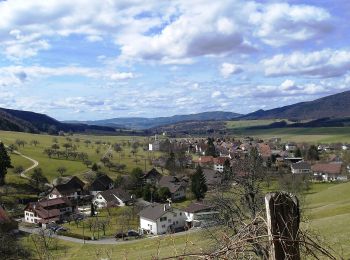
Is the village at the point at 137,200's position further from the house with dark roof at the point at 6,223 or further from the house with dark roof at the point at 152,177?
the house with dark roof at the point at 6,223

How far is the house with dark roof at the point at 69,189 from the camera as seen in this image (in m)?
86.6

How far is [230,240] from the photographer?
147 inches

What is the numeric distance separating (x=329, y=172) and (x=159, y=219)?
2375 inches

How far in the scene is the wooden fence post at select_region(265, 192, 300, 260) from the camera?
11.6 ft

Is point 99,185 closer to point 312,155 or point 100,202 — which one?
point 100,202

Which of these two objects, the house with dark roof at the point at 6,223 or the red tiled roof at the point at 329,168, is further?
the red tiled roof at the point at 329,168

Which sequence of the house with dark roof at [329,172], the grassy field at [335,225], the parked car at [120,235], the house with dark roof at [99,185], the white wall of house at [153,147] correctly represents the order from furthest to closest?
the white wall of house at [153,147]
the house with dark roof at [329,172]
the house with dark roof at [99,185]
the parked car at [120,235]
the grassy field at [335,225]

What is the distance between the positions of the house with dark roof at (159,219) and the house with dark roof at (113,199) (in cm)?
1813

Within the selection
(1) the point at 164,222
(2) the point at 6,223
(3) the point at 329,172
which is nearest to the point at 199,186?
(1) the point at 164,222

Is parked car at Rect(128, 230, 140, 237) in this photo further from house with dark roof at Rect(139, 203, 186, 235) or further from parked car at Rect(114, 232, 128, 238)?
house with dark roof at Rect(139, 203, 186, 235)

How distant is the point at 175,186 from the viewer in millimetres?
91750

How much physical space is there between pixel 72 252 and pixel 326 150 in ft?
474

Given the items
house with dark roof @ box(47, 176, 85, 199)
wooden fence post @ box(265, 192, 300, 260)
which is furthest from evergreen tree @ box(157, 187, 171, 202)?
wooden fence post @ box(265, 192, 300, 260)

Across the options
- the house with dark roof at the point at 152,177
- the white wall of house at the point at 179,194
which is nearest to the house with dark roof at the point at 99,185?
the house with dark roof at the point at 152,177
